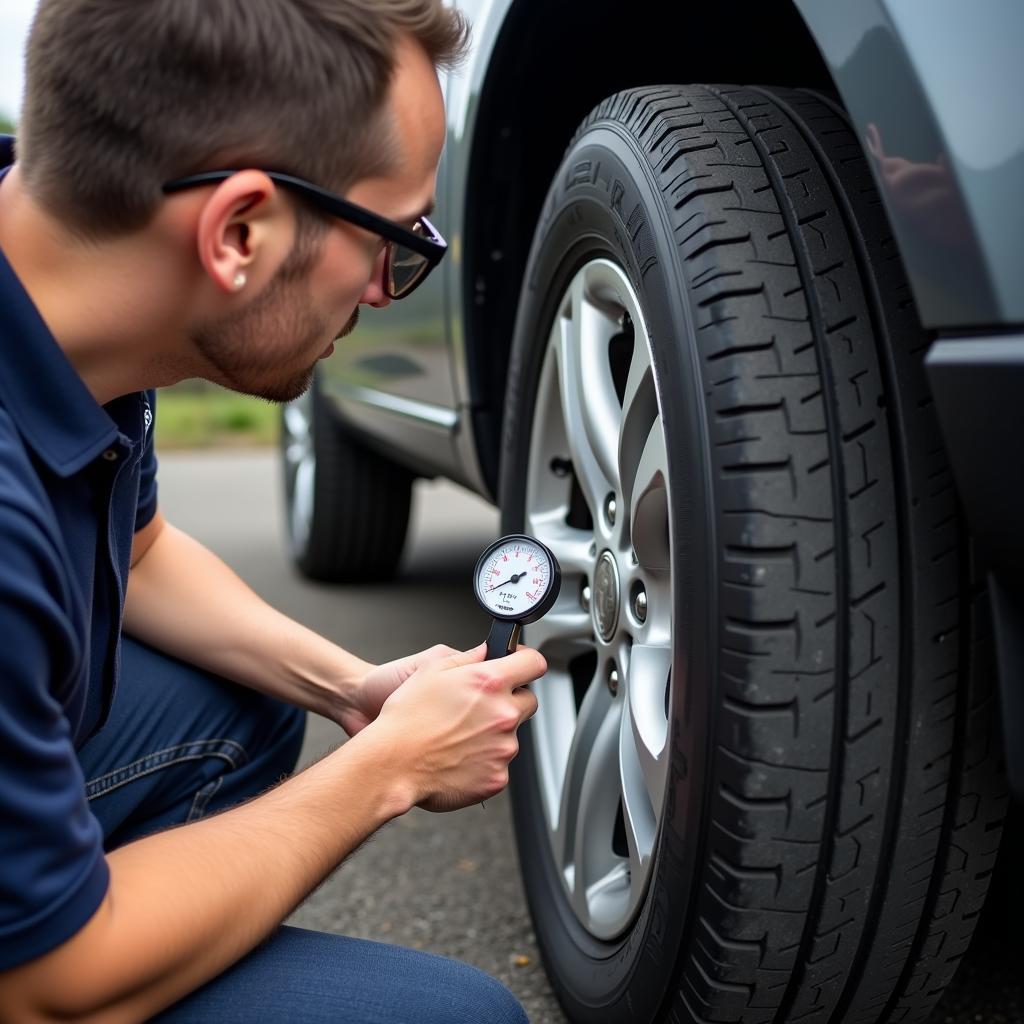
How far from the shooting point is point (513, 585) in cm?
141

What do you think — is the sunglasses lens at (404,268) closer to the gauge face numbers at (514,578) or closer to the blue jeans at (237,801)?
the gauge face numbers at (514,578)

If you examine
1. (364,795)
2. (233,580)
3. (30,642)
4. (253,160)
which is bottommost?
(233,580)

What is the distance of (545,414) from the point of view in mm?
1746

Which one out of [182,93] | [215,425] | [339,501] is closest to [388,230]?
[182,93]

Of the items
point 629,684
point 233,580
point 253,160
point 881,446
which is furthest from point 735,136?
point 233,580

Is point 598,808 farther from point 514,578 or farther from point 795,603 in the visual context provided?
point 795,603

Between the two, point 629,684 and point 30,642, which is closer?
point 30,642

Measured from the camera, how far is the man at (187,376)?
0.96m

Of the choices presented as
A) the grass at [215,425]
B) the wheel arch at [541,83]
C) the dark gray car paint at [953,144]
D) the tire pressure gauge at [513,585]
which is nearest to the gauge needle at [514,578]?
the tire pressure gauge at [513,585]

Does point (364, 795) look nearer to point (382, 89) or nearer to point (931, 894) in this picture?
point (931, 894)

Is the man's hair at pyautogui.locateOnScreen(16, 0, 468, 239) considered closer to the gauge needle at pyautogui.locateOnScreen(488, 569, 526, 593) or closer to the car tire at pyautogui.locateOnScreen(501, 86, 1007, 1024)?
the car tire at pyautogui.locateOnScreen(501, 86, 1007, 1024)

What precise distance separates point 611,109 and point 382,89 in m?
0.43

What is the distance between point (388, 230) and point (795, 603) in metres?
0.48

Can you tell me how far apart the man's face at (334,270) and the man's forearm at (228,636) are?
520 mm
